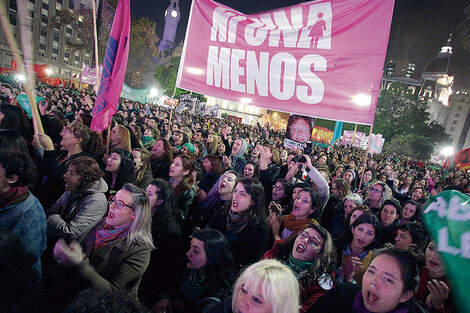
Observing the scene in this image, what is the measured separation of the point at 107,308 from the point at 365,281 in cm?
164

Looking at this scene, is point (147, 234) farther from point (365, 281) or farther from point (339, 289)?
point (365, 281)

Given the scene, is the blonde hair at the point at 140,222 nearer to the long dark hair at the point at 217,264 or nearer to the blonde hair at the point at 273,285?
the long dark hair at the point at 217,264

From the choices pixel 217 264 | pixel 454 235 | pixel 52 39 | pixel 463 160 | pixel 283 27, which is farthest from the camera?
pixel 52 39

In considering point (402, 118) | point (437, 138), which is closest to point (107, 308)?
point (402, 118)

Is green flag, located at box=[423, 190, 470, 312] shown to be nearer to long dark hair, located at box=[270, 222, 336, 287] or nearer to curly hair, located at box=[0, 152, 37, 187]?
long dark hair, located at box=[270, 222, 336, 287]

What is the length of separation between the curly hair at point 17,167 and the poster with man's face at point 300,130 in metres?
4.20

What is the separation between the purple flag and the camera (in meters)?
4.57

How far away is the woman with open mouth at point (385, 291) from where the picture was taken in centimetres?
174

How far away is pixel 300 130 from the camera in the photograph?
5.10m

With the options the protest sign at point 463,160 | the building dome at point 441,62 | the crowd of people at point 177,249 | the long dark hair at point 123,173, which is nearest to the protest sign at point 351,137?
the protest sign at point 463,160

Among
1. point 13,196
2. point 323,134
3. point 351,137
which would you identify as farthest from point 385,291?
point 323,134

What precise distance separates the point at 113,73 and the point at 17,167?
3.09 metres

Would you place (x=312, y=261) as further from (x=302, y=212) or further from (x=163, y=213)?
(x=163, y=213)

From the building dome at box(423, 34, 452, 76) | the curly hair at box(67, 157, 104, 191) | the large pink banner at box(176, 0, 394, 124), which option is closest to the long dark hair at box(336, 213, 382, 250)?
the large pink banner at box(176, 0, 394, 124)
